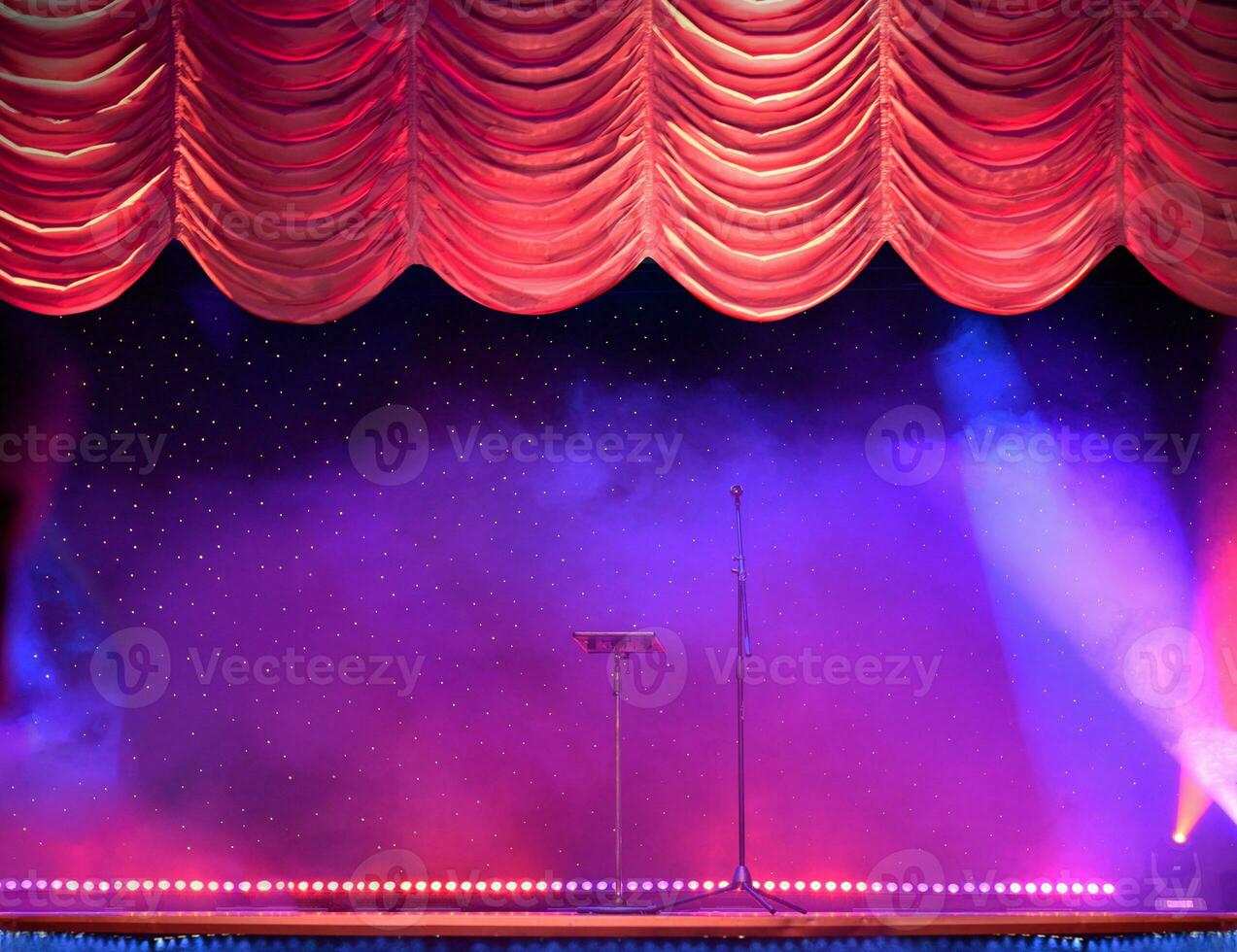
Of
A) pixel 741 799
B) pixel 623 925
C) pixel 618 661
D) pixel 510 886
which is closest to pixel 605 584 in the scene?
pixel 618 661

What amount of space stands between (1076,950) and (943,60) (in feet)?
10.7

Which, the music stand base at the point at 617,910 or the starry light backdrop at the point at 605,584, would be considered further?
the starry light backdrop at the point at 605,584

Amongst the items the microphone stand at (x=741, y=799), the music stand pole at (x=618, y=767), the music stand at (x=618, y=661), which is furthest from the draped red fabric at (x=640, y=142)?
the music stand pole at (x=618, y=767)

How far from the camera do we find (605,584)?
529cm

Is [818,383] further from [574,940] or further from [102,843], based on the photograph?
[102,843]

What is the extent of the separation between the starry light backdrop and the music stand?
0.52 ft

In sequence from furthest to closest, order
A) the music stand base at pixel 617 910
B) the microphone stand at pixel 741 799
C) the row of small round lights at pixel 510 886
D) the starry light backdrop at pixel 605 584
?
the starry light backdrop at pixel 605 584, the row of small round lights at pixel 510 886, the music stand base at pixel 617 910, the microphone stand at pixel 741 799

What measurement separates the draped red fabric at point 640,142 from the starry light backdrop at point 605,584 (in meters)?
0.86

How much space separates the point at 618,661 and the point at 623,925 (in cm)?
97

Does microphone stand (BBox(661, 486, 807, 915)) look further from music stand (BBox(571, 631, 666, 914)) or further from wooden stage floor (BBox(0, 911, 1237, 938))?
music stand (BBox(571, 631, 666, 914))

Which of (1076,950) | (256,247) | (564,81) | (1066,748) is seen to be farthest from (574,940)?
(564,81)

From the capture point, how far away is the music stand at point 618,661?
4387mm

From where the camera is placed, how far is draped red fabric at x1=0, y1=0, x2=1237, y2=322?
4.46 meters

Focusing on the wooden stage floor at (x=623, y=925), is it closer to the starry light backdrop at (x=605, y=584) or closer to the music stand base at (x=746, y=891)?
the music stand base at (x=746, y=891)
